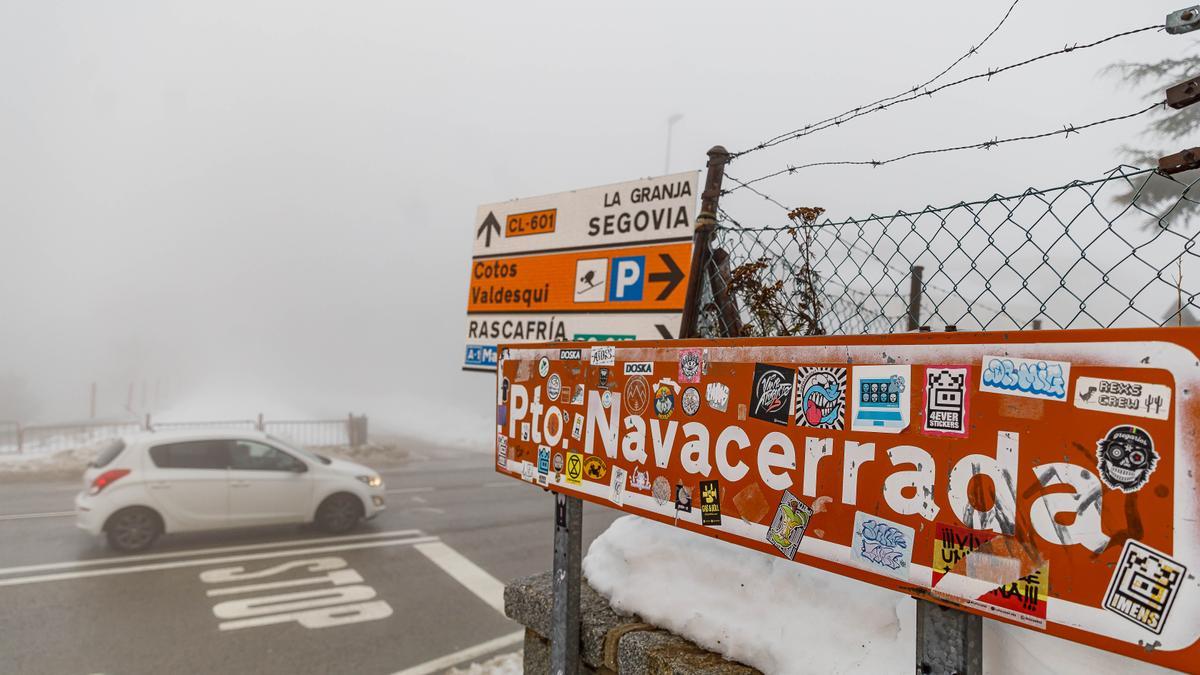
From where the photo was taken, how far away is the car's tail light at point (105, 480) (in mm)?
7383

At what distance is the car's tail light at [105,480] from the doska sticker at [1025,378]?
9164 mm

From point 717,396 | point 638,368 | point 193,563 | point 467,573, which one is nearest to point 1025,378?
point 717,396

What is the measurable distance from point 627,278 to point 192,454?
6624 millimetres

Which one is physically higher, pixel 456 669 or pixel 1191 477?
pixel 1191 477

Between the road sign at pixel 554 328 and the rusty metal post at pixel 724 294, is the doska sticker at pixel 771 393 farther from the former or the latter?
the road sign at pixel 554 328

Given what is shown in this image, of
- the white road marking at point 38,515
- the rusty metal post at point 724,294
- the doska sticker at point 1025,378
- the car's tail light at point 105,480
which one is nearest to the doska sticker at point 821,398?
the doska sticker at point 1025,378

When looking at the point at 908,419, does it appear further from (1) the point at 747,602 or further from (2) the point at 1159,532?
(1) the point at 747,602

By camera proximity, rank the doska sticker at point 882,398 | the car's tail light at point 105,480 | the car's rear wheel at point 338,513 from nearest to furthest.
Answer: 1. the doska sticker at point 882,398
2. the car's tail light at point 105,480
3. the car's rear wheel at point 338,513

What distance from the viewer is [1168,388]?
1.14 meters

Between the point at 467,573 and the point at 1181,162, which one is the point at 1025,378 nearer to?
the point at 1181,162

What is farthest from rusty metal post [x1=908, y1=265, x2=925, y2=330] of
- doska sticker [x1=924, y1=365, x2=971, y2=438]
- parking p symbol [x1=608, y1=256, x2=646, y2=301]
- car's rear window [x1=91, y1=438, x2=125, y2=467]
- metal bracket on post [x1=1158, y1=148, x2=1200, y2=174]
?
car's rear window [x1=91, y1=438, x2=125, y2=467]

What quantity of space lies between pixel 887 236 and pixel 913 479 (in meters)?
1.06

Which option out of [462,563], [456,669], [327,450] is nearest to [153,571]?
[462,563]

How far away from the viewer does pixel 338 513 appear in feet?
28.7
